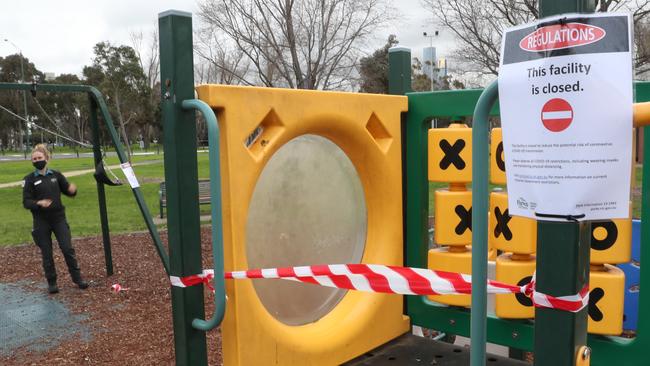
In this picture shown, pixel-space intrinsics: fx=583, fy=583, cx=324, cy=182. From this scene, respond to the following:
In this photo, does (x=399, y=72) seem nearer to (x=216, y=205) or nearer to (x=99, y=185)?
(x=216, y=205)

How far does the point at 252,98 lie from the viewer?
2324 mm

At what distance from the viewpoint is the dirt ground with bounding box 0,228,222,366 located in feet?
14.1

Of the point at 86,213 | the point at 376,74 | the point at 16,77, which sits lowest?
the point at 86,213

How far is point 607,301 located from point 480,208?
1.40m

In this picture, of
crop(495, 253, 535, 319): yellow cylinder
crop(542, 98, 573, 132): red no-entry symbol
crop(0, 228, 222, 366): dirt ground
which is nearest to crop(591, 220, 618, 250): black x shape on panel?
crop(495, 253, 535, 319): yellow cylinder

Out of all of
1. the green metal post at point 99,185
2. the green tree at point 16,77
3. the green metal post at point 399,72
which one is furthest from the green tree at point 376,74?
the green tree at point 16,77

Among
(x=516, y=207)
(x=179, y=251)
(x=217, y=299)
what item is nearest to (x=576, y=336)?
(x=516, y=207)

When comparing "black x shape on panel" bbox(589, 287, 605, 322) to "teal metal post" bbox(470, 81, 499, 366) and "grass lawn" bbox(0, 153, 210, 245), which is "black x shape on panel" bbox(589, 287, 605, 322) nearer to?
"teal metal post" bbox(470, 81, 499, 366)

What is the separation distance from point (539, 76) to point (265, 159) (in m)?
1.34

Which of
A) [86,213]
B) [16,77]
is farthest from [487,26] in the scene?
[16,77]

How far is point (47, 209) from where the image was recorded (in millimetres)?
6090

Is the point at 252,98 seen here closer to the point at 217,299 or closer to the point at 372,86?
the point at 217,299

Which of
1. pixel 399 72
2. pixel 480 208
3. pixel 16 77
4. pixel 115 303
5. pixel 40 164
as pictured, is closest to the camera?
pixel 480 208

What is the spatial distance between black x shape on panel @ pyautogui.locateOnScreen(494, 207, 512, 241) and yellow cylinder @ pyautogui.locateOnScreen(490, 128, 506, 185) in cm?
15
